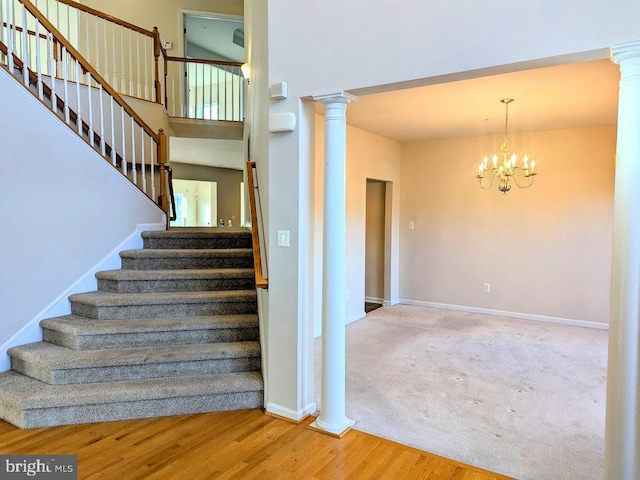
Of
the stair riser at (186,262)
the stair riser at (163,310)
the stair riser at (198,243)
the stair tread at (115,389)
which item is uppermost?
the stair riser at (198,243)

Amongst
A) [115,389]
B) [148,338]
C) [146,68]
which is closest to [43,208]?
[148,338]

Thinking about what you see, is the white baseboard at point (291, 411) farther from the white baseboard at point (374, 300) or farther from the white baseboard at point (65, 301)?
the white baseboard at point (374, 300)

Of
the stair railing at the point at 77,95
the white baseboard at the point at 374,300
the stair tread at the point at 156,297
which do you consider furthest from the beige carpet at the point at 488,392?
the stair railing at the point at 77,95

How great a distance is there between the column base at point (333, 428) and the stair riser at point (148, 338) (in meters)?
0.92

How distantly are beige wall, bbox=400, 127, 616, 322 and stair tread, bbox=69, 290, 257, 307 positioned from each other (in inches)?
140

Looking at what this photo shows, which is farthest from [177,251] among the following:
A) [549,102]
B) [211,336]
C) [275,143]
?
[549,102]

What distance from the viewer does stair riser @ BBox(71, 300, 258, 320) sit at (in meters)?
3.32

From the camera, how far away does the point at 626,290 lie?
1.76 metres

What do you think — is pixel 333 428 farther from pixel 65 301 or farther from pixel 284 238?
pixel 65 301

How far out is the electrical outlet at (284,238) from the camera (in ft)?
8.84

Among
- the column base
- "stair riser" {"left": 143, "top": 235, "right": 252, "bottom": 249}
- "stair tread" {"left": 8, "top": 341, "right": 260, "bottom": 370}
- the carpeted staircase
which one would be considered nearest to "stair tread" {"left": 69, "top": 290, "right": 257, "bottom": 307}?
the carpeted staircase

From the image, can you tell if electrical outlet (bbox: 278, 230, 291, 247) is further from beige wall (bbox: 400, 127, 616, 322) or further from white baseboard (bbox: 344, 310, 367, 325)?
beige wall (bbox: 400, 127, 616, 322)

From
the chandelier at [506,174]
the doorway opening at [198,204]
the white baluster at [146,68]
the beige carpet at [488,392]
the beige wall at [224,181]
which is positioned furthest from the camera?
the doorway opening at [198,204]

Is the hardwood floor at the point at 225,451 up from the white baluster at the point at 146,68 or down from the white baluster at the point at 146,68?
down
